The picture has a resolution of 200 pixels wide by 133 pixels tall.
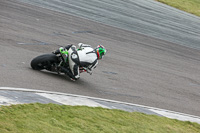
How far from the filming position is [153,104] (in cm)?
1074

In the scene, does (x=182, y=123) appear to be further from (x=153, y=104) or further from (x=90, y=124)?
(x=90, y=124)

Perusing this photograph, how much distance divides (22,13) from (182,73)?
814 centimetres

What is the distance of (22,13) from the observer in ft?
59.7

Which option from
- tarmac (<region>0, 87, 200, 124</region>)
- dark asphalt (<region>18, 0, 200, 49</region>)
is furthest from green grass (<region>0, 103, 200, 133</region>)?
dark asphalt (<region>18, 0, 200, 49</region>)

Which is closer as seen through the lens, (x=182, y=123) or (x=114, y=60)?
(x=182, y=123)

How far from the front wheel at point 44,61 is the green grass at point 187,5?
25110 millimetres

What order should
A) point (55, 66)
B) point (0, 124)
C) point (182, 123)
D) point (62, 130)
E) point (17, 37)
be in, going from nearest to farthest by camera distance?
point (0, 124), point (62, 130), point (182, 123), point (55, 66), point (17, 37)

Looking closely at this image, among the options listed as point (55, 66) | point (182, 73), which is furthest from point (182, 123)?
point (182, 73)

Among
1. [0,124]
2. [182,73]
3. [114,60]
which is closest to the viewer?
[0,124]

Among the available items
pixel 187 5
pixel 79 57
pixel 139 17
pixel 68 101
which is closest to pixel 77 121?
pixel 68 101

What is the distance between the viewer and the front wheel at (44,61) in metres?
10.2

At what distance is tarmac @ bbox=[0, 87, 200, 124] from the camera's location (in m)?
7.36

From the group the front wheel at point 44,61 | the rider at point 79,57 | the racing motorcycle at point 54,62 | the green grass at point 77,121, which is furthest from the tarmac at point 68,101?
the front wheel at point 44,61

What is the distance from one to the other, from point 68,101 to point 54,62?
2.33m
